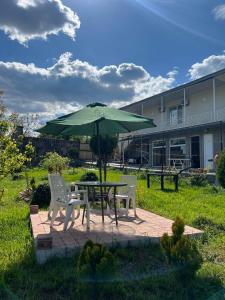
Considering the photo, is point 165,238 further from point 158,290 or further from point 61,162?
point 61,162

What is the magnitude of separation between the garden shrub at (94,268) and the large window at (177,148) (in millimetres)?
20985

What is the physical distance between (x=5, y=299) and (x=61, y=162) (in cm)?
1286

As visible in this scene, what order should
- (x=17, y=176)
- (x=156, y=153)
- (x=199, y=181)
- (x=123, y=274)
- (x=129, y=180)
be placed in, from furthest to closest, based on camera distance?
(x=156, y=153) → (x=17, y=176) → (x=199, y=181) → (x=129, y=180) → (x=123, y=274)

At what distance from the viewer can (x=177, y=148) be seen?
81.5 ft

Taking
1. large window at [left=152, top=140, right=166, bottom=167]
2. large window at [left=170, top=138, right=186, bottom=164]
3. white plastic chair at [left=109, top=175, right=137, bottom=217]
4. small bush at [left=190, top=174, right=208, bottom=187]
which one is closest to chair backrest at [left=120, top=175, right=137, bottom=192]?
white plastic chair at [left=109, top=175, right=137, bottom=217]

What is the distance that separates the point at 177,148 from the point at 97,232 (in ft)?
65.3

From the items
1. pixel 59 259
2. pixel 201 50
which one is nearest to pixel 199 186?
pixel 201 50

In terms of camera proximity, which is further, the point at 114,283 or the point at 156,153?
the point at 156,153

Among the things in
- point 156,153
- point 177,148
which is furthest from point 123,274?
point 156,153

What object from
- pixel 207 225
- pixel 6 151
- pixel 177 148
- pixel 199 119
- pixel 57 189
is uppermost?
pixel 199 119

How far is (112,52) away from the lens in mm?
13617

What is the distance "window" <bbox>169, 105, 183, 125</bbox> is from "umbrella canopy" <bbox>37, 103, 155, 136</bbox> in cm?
1838

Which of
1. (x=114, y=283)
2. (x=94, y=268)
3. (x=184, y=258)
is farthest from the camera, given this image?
(x=114, y=283)

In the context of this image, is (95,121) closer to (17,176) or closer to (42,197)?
(42,197)
